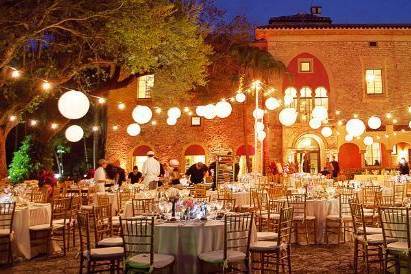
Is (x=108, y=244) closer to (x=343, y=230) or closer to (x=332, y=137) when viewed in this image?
(x=343, y=230)

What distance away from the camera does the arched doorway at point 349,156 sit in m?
22.1

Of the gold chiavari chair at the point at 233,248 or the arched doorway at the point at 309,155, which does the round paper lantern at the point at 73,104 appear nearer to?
the gold chiavari chair at the point at 233,248

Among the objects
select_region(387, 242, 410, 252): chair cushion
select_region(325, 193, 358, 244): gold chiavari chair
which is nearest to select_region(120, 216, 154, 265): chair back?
select_region(387, 242, 410, 252): chair cushion

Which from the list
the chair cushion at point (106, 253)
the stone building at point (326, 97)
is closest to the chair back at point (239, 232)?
the chair cushion at point (106, 253)

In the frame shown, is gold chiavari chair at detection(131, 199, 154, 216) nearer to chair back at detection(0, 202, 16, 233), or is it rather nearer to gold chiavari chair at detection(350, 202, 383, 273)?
chair back at detection(0, 202, 16, 233)

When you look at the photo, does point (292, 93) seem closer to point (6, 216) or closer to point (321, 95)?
point (321, 95)

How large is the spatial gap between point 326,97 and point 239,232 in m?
18.0

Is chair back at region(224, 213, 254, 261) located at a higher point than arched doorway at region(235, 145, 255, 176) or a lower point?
lower

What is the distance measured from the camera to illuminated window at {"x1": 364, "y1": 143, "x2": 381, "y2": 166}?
2206 cm

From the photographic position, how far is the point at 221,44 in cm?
2269

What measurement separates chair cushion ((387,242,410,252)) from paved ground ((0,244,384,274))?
96cm

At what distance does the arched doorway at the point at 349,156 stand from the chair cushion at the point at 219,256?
17.6 meters

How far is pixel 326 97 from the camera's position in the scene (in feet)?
74.4

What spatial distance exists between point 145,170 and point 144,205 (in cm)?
442
